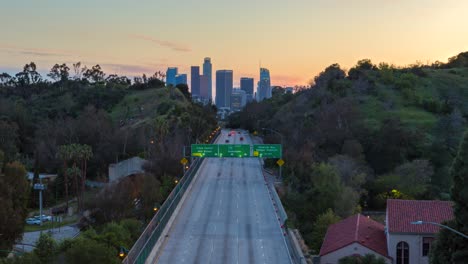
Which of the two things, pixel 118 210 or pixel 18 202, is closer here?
pixel 18 202

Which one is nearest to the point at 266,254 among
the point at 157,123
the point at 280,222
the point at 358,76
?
the point at 280,222

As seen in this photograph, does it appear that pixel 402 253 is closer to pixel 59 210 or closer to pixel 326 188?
pixel 326 188

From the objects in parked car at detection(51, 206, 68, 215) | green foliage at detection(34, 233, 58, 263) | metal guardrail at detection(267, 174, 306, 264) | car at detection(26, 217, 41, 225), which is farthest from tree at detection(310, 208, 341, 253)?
parked car at detection(51, 206, 68, 215)

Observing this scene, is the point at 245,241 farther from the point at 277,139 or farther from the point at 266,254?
the point at 277,139

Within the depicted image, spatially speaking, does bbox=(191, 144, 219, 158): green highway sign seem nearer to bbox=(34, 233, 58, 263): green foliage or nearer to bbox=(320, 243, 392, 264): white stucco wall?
bbox=(320, 243, 392, 264): white stucco wall

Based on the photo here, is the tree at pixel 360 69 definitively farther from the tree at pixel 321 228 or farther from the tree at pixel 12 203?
the tree at pixel 12 203

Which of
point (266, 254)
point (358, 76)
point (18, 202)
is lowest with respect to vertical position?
point (266, 254)

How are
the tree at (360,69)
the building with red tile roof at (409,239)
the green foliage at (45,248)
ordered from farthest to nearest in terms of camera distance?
the tree at (360,69), the building with red tile roof at (409,239), the green foliage at (45,248)

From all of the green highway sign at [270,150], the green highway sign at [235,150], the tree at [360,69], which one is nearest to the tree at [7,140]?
the green highway sign at [235,150]
